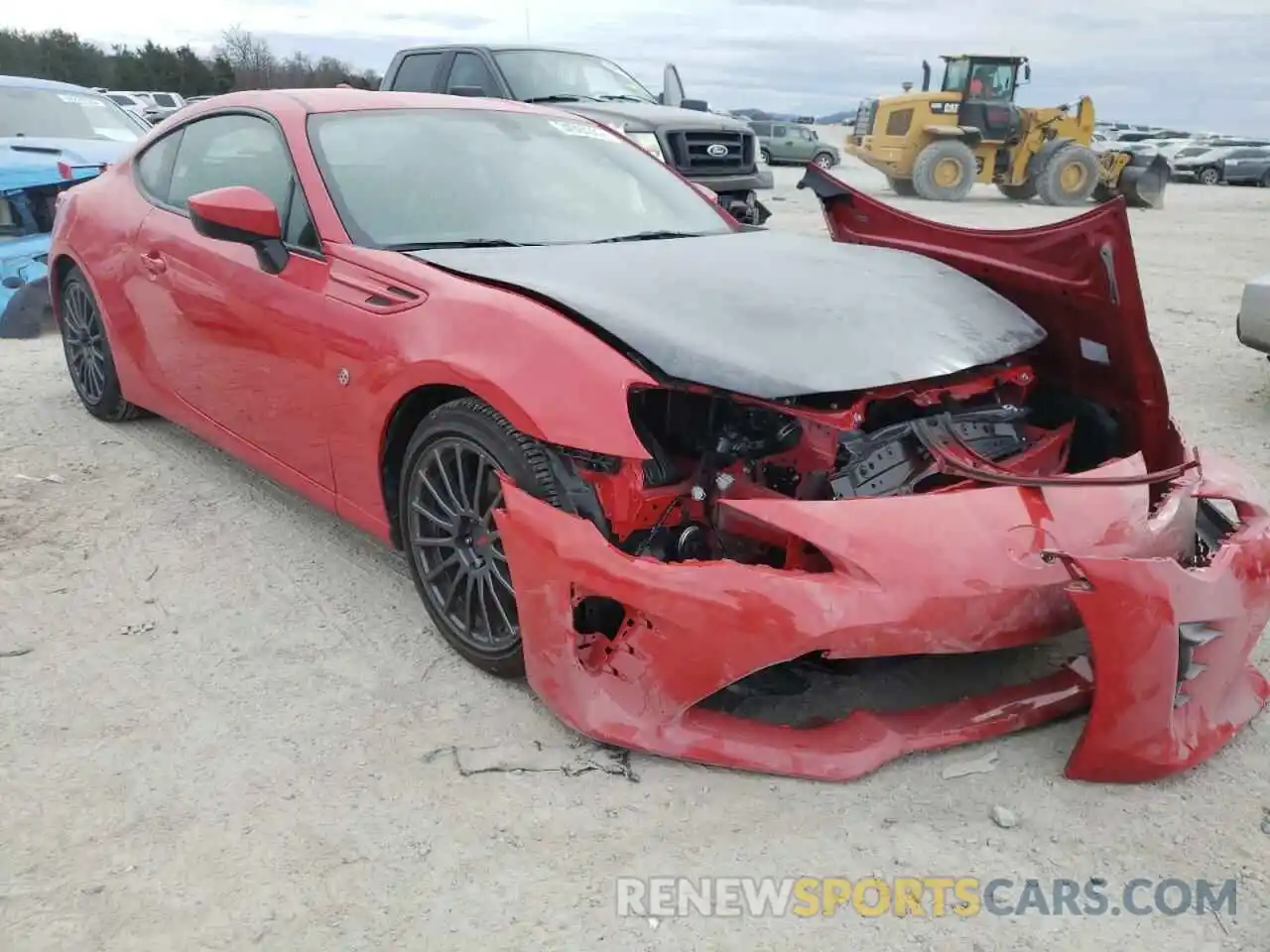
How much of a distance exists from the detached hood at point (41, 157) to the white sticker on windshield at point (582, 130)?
3683mm

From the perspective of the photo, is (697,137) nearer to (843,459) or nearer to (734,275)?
(734,275)


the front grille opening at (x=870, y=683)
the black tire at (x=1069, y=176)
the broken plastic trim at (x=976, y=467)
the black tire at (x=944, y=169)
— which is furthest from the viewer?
the black tire at (x=944, y=169)

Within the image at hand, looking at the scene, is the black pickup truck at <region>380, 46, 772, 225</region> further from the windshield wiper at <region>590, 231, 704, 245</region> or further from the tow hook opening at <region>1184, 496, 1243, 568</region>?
the tow hook opening at <region>1184, 496, 1243, 568</region>

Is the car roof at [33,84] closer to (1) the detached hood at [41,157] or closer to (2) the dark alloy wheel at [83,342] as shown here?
(1) the detached hood at [41,157]

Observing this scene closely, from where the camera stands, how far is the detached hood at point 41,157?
6.64 metres

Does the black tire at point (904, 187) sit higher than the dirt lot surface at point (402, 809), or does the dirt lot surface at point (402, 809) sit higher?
the dirt lot surface at point (402, 809)

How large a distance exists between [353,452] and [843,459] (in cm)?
141

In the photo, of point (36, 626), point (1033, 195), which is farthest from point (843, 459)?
point (1033, 195)

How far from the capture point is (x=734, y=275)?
9.72 feet

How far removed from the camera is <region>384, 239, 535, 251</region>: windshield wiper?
3086 millimetres

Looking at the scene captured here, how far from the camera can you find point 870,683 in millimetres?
2738

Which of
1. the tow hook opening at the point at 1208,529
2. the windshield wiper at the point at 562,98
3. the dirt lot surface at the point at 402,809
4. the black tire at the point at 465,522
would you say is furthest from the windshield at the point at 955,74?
the black tire at the point at 465,522

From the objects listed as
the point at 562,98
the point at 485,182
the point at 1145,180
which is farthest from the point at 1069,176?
the point at 485,182

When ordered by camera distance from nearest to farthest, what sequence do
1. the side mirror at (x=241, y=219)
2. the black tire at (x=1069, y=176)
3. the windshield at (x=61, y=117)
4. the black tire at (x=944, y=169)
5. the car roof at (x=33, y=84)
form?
the side mirror at (x=241, y=219) < the windshield at (x=61, y=117) < the car roof at (x=33, y=84) < the black tire at (x=1069, y=176) < the black tire at (x=944, y=169)
